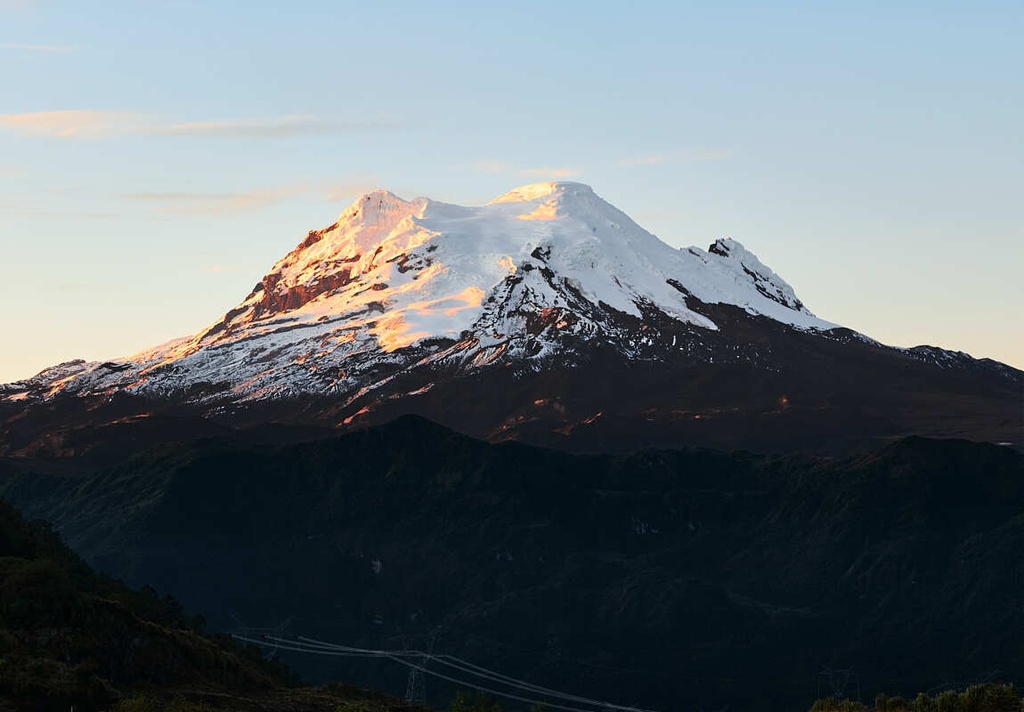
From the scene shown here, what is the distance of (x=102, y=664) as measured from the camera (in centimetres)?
11419

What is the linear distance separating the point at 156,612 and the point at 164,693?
59.4 meters

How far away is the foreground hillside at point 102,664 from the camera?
103m

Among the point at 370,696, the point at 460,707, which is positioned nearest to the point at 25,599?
the point at 370,696

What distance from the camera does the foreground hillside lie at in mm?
102562

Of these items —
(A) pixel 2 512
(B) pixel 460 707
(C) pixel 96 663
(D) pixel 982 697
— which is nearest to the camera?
(D) pixel 982 697

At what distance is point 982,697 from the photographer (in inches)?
3915

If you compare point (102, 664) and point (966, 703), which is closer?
point (966, 703)

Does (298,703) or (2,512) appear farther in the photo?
(2,512)

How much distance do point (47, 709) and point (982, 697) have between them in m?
46.1

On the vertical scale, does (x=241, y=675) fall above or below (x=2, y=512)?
A: below

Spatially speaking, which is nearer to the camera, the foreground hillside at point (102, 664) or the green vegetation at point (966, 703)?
the green vegetation at point (966, 703)

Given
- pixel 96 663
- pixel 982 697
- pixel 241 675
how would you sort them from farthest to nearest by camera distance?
pixel 241 675, pixel 96 663, pixel 982 697

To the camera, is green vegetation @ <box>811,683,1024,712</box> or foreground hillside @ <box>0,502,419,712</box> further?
foreground hillside @ <box>0,502,419,712</box>

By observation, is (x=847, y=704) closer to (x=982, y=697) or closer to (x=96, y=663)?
(x=982, y=697)
